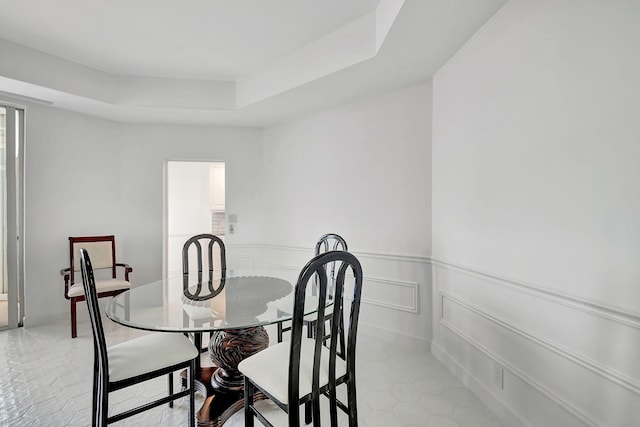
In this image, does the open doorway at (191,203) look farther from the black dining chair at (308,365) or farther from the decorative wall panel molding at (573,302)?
the decorative wall panel molding at (573,302)

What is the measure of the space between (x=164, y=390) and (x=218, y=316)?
922 millimetres

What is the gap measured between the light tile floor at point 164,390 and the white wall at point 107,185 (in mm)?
1021

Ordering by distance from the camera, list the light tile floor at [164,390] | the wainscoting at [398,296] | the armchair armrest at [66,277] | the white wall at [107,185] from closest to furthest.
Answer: the light tile floor at [164,390] → the wainscoting at [398,296] → the armchair armrest at [66,277] → the white wall at [107,185]

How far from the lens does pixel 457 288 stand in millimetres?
2480

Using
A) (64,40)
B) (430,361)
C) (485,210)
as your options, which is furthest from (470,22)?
(64,40)

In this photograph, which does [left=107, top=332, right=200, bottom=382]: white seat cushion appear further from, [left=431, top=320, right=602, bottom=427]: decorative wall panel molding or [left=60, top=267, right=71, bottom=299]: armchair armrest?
[left=60, top=267, right=71, bottom=299]: armchair armrest

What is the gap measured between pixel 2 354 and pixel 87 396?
52.5 inches

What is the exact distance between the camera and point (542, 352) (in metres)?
1.67

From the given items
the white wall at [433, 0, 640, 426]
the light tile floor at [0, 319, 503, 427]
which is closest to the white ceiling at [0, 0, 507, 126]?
the white wall at [433, 0, 640, 426]

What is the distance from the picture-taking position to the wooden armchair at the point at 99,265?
3.39 metres

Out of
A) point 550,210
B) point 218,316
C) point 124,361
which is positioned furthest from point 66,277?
point 550,210

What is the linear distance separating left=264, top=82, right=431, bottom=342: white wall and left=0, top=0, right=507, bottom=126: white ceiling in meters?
0.25

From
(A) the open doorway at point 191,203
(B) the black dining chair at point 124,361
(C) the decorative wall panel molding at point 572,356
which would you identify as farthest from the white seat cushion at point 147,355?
(A) the open doorway at point 191,203

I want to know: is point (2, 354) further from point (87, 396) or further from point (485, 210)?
point (485, 210)
